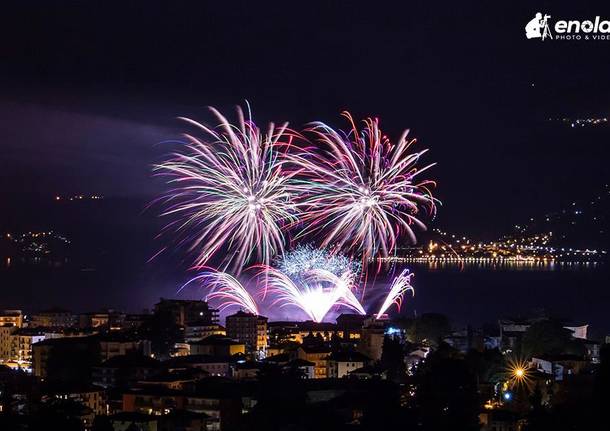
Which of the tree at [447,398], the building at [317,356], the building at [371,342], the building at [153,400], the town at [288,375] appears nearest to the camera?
the tree at [447,398]

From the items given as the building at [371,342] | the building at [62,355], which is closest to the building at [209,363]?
the building at [62,355]

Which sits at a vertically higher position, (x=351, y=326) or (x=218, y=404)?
(x=351, y=326)

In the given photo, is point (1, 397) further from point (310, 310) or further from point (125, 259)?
point (125, 259)

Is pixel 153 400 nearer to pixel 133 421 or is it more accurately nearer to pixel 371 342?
pixel 133 421

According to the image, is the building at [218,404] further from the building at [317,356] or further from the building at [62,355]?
the building at [62,355]

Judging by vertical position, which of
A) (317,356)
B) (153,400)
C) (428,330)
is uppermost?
(428,330)

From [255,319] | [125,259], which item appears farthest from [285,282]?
[125,259]

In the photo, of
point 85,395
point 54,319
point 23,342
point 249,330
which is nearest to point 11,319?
point 23,342
